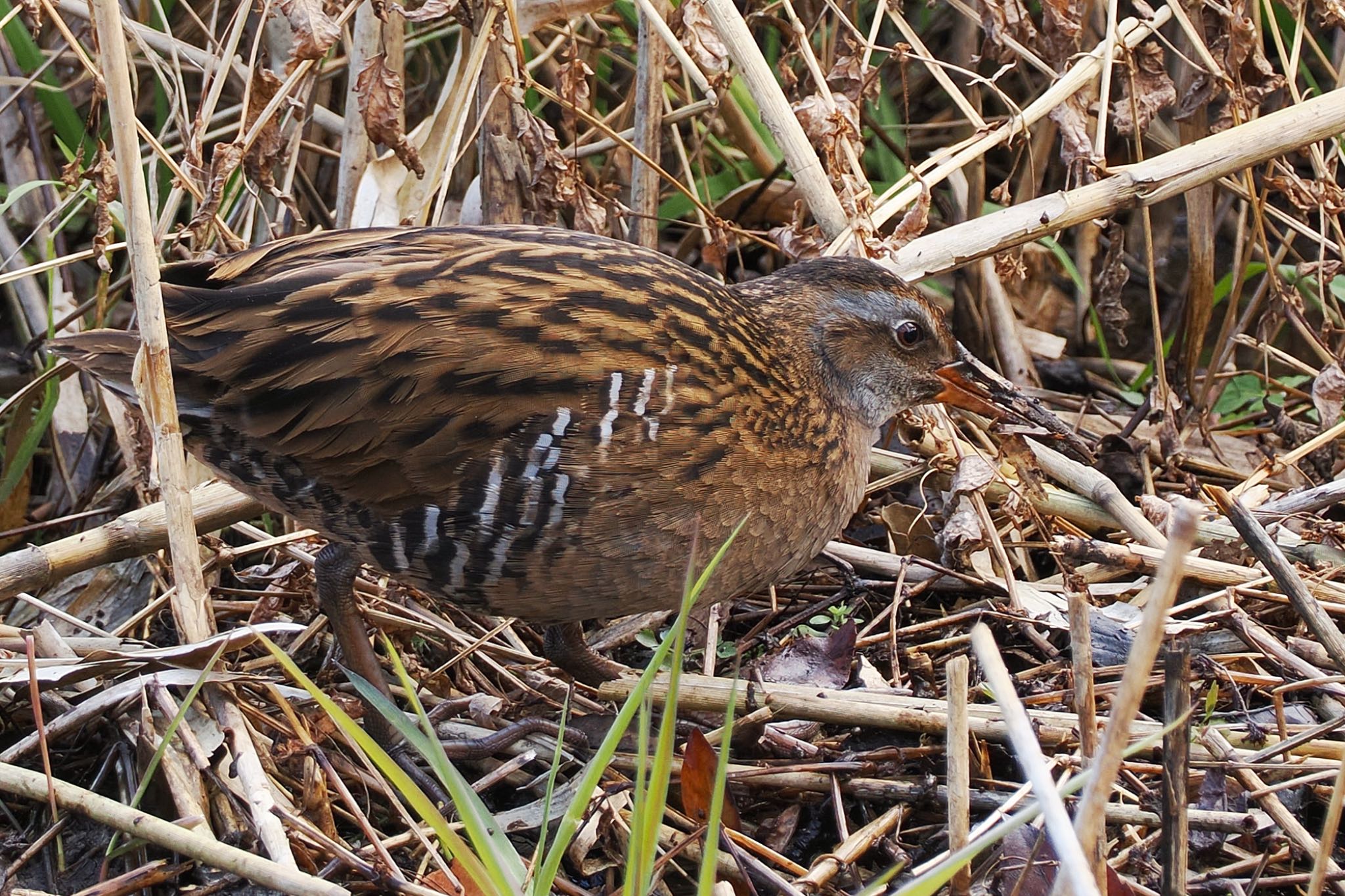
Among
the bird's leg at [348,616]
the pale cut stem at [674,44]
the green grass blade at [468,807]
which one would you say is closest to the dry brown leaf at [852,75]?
the pale cut stem at [674,44]

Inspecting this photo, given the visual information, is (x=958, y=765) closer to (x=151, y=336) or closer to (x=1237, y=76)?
(x=151, y=336)

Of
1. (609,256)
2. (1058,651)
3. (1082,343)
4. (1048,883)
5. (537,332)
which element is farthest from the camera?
(1082,343)

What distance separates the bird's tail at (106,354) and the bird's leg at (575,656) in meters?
0.87

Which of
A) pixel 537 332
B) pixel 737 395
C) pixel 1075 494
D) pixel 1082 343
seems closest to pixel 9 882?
pixel 537 332

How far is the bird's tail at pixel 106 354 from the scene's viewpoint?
2.69 metres

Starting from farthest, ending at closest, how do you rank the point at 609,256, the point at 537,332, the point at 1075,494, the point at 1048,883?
1. the point at 1075,494
2. the point at 609,256
3. the point at 537,332
4. the point at 1048,883

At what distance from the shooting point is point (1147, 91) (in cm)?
326

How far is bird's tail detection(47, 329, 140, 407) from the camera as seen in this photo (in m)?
2.69

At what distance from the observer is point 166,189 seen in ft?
12.4

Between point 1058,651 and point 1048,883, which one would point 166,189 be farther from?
point 1048,883

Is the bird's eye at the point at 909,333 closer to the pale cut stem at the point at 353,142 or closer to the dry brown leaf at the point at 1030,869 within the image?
the dry brown leaf at the point at 1030,869

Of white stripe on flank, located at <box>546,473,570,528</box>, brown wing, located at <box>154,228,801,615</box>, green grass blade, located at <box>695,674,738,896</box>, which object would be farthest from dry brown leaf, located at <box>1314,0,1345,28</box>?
green grass blade, located at <box>695,674,738,896</box>

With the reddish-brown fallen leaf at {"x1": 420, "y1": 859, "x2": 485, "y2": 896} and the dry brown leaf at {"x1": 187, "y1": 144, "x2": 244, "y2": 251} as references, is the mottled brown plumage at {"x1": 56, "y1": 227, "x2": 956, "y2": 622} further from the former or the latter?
the reddish-brown fallen leaf at {"x1": 420, "y1": 859, "x2": 485, "y2": 896}

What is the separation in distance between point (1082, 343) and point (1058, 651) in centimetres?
164
